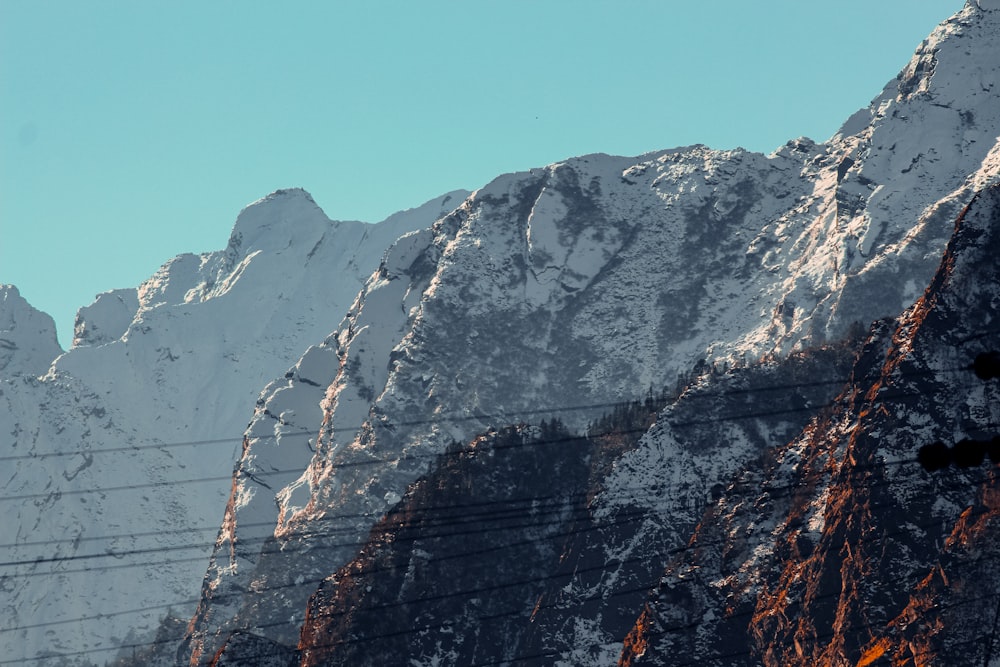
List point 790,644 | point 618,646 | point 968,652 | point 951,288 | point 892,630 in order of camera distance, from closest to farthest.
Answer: point 968,652 < point 892,630 < point 790,644 < point 951,288 < point 618,646

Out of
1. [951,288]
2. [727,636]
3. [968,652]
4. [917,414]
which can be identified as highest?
[951,288]

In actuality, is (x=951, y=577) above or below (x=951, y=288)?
below

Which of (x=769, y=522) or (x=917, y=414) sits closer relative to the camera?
(x=917, y=414)

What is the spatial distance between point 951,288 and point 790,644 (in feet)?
123

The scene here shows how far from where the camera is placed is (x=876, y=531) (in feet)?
558

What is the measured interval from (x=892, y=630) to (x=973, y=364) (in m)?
27.2

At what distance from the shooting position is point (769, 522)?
18750cm

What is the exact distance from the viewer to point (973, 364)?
174250 millimetres

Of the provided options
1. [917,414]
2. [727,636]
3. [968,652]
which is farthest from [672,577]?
[968,652]

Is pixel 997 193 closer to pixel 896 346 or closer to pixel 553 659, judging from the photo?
pixel 896 346

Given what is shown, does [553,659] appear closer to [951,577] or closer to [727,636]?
[727,636]

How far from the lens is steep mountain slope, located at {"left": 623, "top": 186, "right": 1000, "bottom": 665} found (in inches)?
6260

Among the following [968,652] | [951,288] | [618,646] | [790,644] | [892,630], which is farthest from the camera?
[618,646]

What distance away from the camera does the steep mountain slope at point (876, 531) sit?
15900cm
